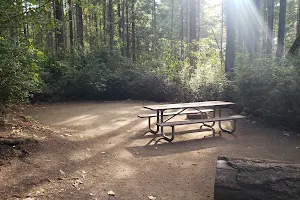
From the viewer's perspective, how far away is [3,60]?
562 cm

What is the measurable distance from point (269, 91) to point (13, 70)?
673cm

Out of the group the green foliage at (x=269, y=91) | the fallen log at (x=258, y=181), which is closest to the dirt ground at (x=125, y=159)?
the green foliage at (x=269, y=91)

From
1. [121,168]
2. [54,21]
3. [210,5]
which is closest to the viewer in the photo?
[121,168]

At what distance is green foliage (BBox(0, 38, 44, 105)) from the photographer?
5.72 meters

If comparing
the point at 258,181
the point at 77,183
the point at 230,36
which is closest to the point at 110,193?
the point at 77,183

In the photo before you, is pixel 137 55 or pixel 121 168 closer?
pixel 121 168

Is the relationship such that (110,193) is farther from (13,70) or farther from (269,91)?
(269,91)

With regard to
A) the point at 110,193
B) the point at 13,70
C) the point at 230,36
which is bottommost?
the point at 110,193

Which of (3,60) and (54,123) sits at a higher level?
(3,60)

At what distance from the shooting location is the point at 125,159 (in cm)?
523

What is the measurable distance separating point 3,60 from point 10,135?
62.1 inches

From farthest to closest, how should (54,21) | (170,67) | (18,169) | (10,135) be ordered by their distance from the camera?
(170,67)
(54,21)
(10,135)
(18,169)

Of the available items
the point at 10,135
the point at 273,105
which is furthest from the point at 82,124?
the point at 273,105

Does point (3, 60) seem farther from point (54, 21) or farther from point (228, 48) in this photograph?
point (228, 48)
